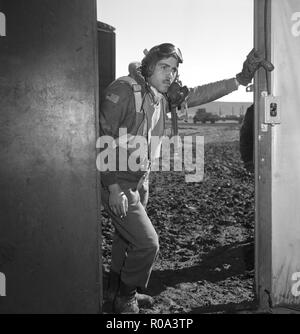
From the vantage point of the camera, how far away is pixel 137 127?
2783 millimetres

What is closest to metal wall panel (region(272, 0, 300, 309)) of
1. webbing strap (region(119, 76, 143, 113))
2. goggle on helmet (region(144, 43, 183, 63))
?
goggle on helmet (region(144, 43, 183, 63))

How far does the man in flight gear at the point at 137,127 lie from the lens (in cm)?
265

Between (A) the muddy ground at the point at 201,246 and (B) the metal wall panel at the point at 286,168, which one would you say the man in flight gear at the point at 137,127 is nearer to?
(B) the metal wall panel at the point at 286,168

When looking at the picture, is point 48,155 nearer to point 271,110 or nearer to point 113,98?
point 113,98

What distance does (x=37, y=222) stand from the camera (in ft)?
7.61

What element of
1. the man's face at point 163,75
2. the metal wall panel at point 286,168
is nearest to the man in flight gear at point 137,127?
the man's face at point 163,75

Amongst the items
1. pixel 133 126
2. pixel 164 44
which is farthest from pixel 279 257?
pixel 164 44

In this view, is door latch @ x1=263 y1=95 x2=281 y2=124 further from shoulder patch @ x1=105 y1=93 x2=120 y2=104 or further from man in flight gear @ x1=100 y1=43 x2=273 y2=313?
shoulder patch @ x1=105 y1=93 x2=120 y2=104

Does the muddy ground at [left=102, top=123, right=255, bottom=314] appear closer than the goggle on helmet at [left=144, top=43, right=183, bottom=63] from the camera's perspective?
No

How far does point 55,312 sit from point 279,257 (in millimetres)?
1594

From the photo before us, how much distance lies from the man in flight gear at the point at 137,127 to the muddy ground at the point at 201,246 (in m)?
0.54

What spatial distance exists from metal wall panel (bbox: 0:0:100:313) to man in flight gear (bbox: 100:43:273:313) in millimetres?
295

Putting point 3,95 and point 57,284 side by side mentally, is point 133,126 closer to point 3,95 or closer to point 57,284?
point 3,95

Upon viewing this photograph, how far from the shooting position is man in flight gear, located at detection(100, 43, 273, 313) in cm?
265
